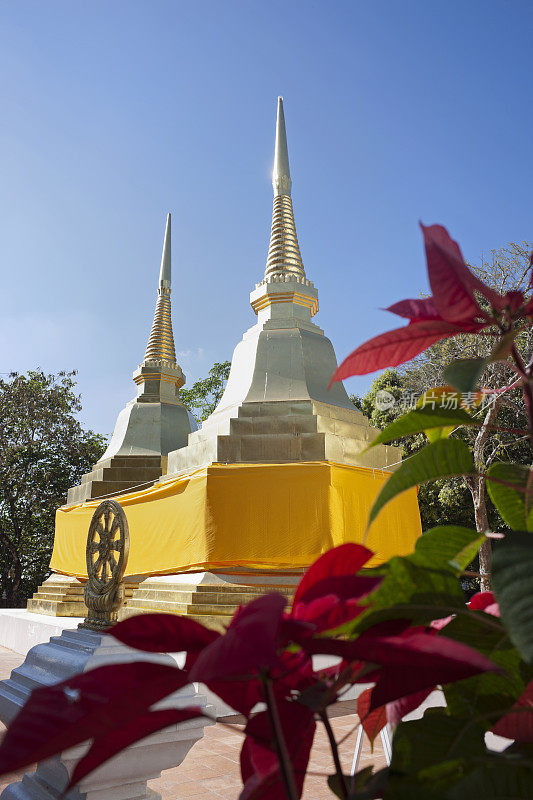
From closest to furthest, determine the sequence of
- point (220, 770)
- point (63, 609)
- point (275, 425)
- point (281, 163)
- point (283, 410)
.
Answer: point (220, 770) < point (275, 425) < point (283, 410) < point (63, 609) < point (281, 163)

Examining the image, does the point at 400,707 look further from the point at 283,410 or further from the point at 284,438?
the point at 283,410

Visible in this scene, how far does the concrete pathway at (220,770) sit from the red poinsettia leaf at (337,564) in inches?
124

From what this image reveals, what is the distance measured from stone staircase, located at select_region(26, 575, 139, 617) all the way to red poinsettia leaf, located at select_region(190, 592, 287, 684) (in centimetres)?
950

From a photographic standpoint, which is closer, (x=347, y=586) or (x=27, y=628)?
(x=347, y=586)

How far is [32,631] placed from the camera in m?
9.37

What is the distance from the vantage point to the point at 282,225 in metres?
11.0

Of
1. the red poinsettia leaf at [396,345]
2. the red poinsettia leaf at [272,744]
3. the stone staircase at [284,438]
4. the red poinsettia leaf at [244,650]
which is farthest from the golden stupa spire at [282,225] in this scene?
the red poinsettia leaf at [244,650]

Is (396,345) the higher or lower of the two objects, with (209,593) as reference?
higher

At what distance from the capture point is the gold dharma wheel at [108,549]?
10.1ft

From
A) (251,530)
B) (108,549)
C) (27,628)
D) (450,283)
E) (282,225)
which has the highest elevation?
(282,225)

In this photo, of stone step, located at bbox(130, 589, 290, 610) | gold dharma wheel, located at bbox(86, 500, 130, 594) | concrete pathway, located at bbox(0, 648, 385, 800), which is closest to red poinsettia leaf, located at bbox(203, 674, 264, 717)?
gold dharma wheel, located at bbox(86, 500, 130, 594)

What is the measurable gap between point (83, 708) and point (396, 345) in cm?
48

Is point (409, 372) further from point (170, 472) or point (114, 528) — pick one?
point (114, 528)

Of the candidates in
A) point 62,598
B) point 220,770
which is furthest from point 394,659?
point 62,598
